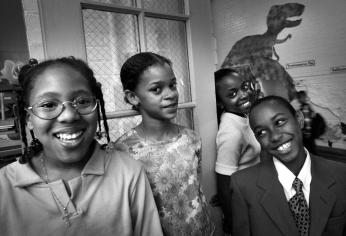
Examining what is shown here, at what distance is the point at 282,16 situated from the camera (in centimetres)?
251

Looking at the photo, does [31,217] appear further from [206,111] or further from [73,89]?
[206,111]

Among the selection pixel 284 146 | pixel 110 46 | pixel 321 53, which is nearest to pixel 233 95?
pixel 284 146

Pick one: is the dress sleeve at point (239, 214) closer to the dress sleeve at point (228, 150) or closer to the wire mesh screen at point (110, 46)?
the dress sleeve at point (228, 150)

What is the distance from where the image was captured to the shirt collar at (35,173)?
80cm

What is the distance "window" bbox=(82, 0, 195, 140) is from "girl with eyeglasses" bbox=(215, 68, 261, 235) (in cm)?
29

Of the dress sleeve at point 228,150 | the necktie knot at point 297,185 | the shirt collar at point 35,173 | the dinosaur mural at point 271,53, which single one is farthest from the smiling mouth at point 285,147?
the dinosaur mural at point 271,53

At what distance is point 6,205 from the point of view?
2.51 feet

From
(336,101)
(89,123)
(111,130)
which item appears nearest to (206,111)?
(111,130)

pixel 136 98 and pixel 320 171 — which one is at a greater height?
pixel 136 98

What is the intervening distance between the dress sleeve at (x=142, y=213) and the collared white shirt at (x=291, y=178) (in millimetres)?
610

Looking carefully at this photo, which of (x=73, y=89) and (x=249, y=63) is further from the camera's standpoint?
(x=249, y=63)

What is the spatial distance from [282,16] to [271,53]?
1.17ft

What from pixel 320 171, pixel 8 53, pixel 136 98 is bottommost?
pixel 320 171

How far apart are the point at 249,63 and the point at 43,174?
8.27 ft
